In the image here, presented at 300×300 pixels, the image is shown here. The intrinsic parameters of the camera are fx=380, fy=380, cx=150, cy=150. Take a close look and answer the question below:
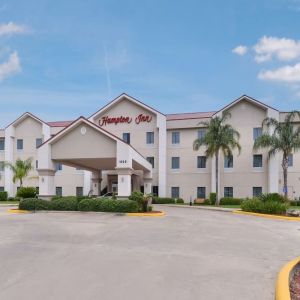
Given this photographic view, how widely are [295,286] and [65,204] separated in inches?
795

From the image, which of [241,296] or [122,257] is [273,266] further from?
[122,257]

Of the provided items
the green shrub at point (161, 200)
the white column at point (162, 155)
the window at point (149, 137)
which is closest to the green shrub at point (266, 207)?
the green shrub at point (161, 200)

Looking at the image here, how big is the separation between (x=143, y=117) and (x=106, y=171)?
8.00m

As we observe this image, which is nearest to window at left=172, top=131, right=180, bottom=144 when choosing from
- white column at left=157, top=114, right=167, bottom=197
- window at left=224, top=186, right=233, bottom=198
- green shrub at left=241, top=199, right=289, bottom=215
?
white column at left=157, top=114, right=167, bottom=197

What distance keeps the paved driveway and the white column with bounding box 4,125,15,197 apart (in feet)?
123

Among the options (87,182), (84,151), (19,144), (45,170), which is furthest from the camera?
(19,144)

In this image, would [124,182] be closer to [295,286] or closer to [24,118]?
[295,286]

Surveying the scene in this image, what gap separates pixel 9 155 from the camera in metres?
51.1

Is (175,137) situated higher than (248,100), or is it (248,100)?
(248,100)

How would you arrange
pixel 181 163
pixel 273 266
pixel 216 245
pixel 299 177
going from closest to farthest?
pixel 273 266 < pixel 216 245 < pixel 299 177 < pixel 181 163

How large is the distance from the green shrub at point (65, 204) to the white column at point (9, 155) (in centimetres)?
2728

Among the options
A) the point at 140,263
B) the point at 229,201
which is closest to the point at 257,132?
the point at 229,201

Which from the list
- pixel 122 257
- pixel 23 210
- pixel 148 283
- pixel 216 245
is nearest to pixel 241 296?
pixel 148 283

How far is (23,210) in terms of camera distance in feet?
86.6
